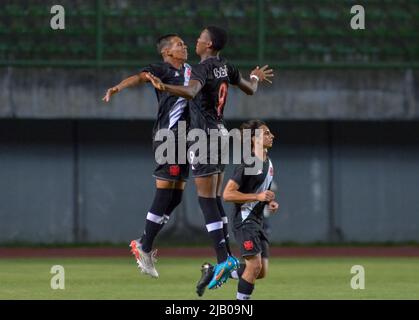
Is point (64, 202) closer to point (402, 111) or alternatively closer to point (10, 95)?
point (10, 95)

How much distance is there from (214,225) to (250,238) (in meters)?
0.70

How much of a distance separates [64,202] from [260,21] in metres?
5.01

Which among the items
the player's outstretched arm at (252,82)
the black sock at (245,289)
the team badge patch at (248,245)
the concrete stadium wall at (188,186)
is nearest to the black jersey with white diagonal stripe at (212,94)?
the player's outstretched arm at (252,82)

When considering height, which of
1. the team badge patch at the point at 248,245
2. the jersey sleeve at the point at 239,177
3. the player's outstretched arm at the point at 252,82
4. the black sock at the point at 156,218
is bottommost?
the team badge patch at the point at 248,245

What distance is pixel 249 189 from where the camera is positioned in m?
11.1

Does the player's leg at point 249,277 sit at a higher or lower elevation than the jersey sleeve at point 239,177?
lower

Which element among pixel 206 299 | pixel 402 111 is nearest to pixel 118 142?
pixel 402 111

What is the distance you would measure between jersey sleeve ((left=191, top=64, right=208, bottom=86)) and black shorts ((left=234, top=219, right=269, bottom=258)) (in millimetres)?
1386

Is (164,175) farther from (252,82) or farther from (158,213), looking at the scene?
(252,82)

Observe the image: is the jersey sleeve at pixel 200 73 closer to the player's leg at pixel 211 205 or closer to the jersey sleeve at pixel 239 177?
the jersey sleeve at pixel 239 177

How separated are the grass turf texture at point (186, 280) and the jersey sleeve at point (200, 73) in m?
2.18

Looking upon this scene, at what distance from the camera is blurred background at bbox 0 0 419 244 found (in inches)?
848

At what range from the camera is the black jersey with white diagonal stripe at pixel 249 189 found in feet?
36.2

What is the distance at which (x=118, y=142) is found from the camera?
2262 cm
